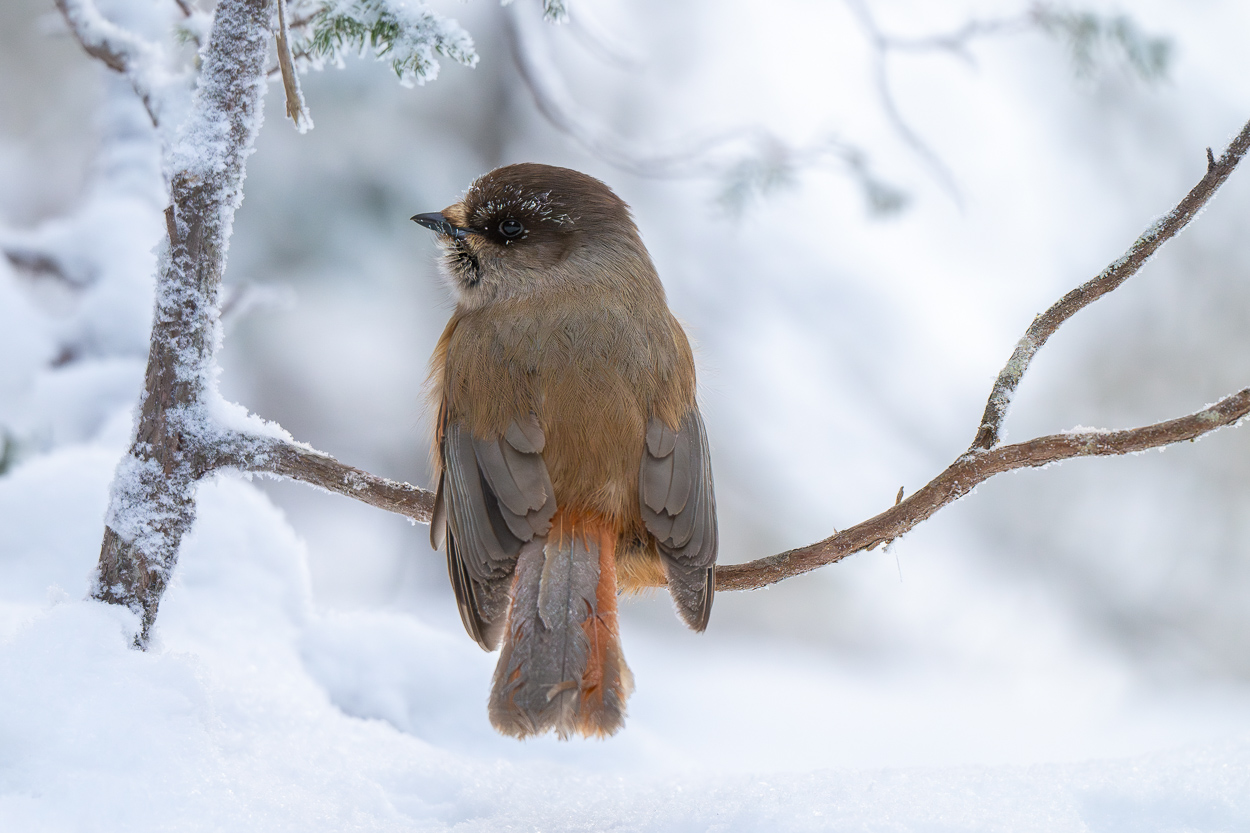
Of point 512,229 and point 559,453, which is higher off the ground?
point 512,229

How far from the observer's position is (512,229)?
8.66ft

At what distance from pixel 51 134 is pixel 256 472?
4840 mm

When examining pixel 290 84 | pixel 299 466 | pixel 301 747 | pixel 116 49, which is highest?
pixel 116 49

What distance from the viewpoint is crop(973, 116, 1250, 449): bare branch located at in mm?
1642

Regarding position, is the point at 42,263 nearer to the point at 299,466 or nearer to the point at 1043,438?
the point at 299,466

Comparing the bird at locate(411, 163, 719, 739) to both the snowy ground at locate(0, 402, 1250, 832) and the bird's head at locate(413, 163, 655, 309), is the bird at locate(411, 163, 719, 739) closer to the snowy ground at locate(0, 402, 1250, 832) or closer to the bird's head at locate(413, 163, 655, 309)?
the bird's head at locate(413, 163, 655, 309)

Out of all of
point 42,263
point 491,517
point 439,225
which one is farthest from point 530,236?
point 42,263

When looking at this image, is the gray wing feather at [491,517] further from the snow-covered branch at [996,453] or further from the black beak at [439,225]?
the black beak at [439,225]

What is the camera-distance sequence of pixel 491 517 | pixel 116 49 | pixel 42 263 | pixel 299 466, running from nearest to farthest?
pixel 299 466 → pixel 491 517 → pixel 116 49 → pixel 42 263

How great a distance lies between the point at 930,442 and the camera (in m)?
→ 5.63

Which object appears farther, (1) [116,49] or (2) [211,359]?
(1) [116,49]

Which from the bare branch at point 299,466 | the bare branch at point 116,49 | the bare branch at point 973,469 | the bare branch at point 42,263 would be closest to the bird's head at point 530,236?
the bare branch at point 116,49

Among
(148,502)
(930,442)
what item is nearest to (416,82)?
(148,502)

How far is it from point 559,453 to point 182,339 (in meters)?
0.80
